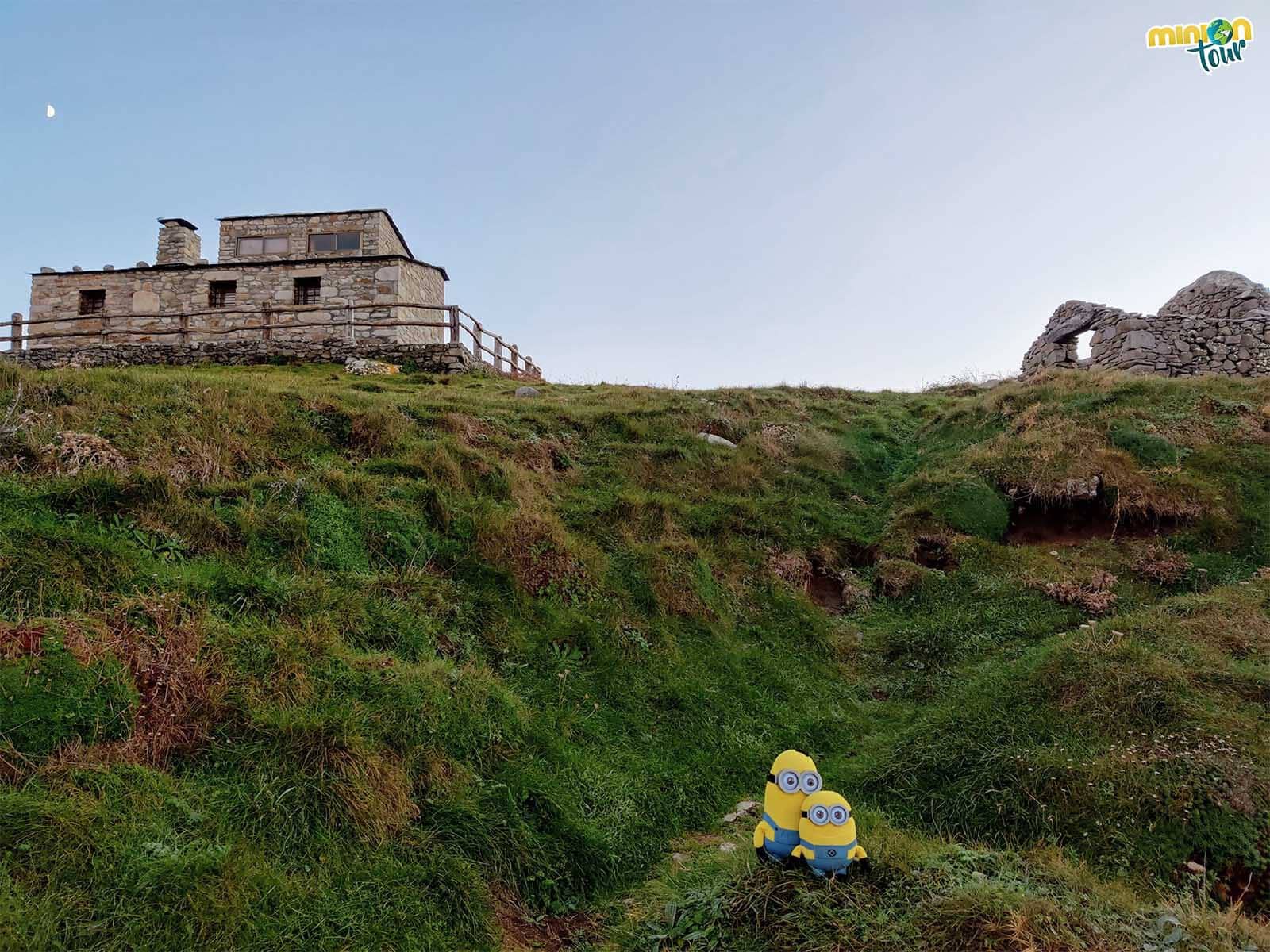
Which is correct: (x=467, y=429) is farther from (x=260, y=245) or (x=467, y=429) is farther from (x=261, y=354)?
(x=260, y=245)

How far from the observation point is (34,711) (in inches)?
163

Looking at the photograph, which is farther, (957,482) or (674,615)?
(957,482)

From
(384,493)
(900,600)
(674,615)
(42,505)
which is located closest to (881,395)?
(900,600)

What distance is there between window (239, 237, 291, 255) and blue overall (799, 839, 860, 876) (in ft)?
103

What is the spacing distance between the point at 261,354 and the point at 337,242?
820 centimetres

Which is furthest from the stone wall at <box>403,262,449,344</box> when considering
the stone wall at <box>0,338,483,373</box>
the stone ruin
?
the stone ruin

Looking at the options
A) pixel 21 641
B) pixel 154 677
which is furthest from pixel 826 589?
pixel 21 641

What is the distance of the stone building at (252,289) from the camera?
81.0 ft

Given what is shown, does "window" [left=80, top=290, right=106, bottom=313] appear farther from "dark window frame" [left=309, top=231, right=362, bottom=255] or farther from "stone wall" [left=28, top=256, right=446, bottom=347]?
"dark window frame" [left=309, top=231, right=362, bottom=255]

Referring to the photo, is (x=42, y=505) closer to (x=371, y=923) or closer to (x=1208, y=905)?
(x=371, y=923)

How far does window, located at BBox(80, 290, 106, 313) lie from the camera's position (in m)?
26.8

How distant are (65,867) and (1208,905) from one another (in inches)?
267

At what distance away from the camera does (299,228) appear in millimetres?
28516

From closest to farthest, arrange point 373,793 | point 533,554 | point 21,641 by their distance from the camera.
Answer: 1. point 21,641
2. point 373,793
3. point 533,554
